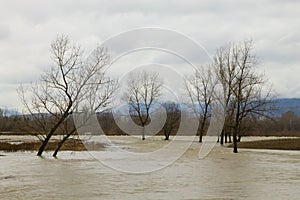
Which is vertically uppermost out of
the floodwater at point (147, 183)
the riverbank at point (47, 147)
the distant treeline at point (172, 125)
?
the distant treeline at point (172, 125)

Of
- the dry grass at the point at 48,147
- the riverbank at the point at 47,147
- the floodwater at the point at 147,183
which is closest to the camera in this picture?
the floodwater at the point at 147,183

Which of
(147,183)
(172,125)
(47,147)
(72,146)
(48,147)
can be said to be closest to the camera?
(147,183)

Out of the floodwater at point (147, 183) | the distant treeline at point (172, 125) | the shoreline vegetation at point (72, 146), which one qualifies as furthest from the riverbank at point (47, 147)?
the floodwater at point (147, 183)

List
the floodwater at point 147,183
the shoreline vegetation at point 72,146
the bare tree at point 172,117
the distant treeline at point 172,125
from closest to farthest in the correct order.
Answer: the floodwater at point 147,183 < the distant treeline at point 172,125 < the shoreline vegetation at point 72,146 < the bare tree at point 172,117

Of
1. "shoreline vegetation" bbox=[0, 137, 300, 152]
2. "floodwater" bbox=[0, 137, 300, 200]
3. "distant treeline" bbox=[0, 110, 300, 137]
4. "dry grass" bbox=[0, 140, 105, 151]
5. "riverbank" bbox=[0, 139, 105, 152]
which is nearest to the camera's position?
"floodwater" bbox=[0, 137, 300, 200]

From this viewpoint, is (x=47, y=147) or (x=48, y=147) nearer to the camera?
(x=47, y=147)

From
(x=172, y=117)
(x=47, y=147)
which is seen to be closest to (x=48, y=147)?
(x=47, y=147)

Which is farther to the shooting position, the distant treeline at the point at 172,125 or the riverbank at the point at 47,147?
the riverbank at the point at 47,147

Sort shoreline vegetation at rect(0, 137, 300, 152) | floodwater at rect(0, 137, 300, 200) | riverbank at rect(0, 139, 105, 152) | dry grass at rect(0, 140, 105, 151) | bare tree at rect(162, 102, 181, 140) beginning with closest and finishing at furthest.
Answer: floodwater at rect(0, 137, 300, 200), riverbank at rect(0, 139, 105, 152), dry grass at rect(0, 140, 105, 151), shoreline vegetation at rect(0, 137, 300, 152), bare tree at rect(162, 102, 181, 140)

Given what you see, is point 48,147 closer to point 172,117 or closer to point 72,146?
point 72,146

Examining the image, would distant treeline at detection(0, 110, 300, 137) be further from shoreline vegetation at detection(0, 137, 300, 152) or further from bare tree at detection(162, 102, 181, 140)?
shoreline vegetation at detection(0, 137, 300, 152)

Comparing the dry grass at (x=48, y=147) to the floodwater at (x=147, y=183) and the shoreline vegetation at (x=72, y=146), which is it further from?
the floodwater at (x=147, y=183)

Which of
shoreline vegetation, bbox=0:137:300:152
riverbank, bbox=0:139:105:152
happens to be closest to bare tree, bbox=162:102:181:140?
shoreline vegetation, bbox=0:137:300:152

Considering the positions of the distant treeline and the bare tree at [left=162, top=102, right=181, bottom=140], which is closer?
the distant treeline
